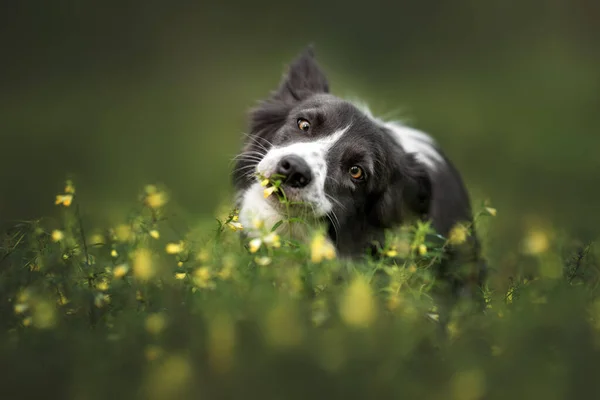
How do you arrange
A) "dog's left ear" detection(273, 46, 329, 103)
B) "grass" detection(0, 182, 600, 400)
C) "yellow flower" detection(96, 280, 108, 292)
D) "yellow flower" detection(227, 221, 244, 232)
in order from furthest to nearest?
"dog's left ear" detection(273, 46, 329, 103)
"yellow flower" detection(227, 221, 244, 232)
"yellow flower" detection(96, 280, 108, 292)
"grass" detection(0, 182, 600, 400)

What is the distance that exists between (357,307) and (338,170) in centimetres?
154

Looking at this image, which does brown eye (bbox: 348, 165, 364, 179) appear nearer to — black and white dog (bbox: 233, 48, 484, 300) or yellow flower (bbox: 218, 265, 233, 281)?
black and white dog (bbox: 233, 48, 484, 300)

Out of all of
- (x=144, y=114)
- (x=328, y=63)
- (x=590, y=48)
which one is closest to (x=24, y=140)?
(x=144, y=114)

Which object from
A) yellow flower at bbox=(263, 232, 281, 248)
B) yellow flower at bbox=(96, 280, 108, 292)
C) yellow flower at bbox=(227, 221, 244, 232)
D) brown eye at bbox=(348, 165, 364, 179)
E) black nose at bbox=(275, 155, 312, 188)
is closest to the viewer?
yellow flower at bbox=(263, 232, 281, 248)

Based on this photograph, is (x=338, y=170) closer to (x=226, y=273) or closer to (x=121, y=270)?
(x=226, y=273)

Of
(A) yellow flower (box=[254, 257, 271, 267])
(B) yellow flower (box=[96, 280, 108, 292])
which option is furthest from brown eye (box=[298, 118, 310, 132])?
(B) yellow flower (box=[96, 280, 108, 292])

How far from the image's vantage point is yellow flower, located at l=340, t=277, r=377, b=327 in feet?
11.6

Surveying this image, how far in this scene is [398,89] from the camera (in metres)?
12.1

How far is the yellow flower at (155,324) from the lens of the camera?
359 cm

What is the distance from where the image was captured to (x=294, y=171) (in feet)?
14.8

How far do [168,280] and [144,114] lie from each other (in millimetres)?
7437

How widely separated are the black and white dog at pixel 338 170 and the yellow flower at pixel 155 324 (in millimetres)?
1230

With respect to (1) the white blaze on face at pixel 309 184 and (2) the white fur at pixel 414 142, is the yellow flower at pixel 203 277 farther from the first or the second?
(2) the white fur at pixel 414 142

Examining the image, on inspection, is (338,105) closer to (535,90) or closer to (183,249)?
(183,249)
